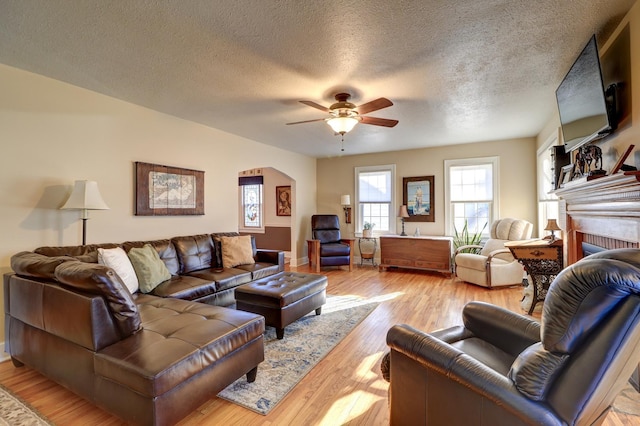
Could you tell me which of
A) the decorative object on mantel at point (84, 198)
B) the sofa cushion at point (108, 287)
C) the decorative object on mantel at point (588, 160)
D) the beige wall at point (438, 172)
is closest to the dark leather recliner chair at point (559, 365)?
the sofa cushion at point (108, 287)

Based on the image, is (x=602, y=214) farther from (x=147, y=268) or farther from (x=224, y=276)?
(x=147, y=268)

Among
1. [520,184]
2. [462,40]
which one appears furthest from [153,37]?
[520,184]

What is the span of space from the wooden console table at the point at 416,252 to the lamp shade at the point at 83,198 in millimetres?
4666

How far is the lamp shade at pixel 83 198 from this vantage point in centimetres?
272

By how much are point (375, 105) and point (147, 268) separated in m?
2.73

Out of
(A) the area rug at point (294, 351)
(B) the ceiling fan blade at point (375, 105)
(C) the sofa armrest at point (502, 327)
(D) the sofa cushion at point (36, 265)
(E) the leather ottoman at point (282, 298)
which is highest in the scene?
(B) the ceiling fan blade at point (375, 105)

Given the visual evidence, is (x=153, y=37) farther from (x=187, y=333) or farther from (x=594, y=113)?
(x=594, y=113)

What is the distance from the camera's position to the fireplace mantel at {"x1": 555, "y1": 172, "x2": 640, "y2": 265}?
1732 millimetres

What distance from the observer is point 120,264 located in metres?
2.72

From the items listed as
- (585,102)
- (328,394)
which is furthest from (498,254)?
(328,394)

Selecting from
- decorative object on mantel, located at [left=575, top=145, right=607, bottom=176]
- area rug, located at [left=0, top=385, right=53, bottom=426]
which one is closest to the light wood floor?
area rug, located at [left=0, top=385, right=53, bottom=426]

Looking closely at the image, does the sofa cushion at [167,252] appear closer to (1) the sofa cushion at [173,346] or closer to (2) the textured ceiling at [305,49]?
(1) the sofa cushion at [173,346]

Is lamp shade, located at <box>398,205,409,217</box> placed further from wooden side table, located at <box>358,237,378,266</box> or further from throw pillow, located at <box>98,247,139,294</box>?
throw pillow, located at <box>98,247,139,294</box>

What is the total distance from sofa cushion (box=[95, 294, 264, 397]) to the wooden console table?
4185mm
